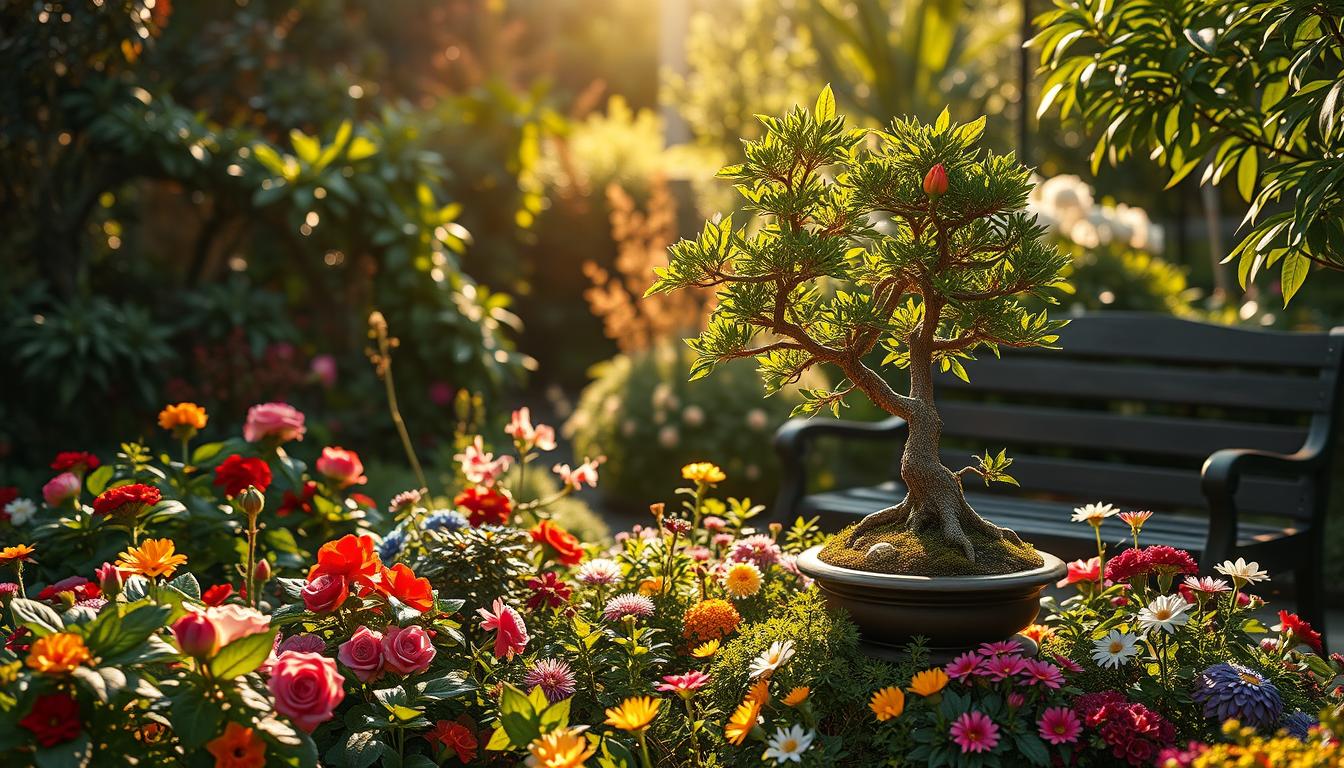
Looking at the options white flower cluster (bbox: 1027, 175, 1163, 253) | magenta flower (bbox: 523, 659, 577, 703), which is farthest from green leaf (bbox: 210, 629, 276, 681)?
white flower cluster (bbox: 1027, 175, 1163, 253)

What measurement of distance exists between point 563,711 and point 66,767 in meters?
0.64

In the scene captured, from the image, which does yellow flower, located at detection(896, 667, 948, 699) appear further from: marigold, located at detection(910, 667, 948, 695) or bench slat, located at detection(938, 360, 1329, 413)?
bench slat, located at detection(938, 360, 1329, 413)

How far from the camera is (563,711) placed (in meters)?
1.71

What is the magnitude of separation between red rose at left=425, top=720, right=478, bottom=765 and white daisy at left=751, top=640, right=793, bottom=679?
1.61ft

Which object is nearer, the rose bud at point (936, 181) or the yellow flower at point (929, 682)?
the yellow flower at point (929, 682)

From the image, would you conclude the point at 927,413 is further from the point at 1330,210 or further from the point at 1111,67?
the point at 1111,67

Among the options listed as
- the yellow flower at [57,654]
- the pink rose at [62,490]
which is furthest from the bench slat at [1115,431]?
the yellow flower at [57,654]

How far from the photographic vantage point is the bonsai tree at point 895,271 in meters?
1.96

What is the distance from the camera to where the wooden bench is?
3041 mm

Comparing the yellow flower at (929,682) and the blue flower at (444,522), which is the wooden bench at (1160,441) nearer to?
the blue flower at (444,522)

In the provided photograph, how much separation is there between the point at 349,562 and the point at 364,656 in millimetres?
170

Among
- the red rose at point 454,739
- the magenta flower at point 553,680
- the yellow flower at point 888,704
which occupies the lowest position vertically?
the red rose at point 454,739

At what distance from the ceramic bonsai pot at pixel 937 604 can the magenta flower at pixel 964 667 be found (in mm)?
105

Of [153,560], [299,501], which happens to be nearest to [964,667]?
[153,560]
